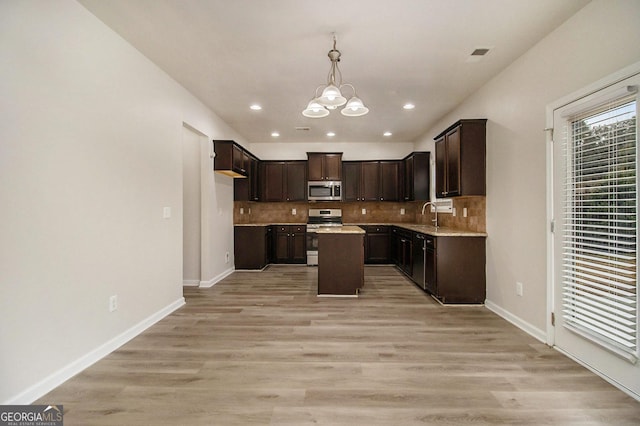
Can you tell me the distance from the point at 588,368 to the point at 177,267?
408 centimetres

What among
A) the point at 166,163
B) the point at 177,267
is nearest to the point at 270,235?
the point at 177,267

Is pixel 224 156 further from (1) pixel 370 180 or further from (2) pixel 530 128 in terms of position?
(2) pixel 530 128

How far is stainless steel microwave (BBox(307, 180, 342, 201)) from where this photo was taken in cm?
620

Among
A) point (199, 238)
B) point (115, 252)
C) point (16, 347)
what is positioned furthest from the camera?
point (199, 238)

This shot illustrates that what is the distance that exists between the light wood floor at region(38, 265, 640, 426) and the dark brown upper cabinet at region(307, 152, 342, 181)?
353cm

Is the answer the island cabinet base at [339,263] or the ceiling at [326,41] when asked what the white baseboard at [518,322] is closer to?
the island cabinet base at [339,263]

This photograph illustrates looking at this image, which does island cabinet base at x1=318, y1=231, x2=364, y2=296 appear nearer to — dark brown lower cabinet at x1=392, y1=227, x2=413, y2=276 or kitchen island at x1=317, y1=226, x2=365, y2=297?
kitchen island at x1=317, y1=226, x2=365, y2=297

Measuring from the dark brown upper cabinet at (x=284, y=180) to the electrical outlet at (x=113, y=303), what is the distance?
13.6 ft

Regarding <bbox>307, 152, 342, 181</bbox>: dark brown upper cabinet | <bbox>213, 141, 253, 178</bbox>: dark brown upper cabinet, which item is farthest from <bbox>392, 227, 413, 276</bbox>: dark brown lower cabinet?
<bbox>213, 141, 253, 178</bbox>: dark brown upper cabinet

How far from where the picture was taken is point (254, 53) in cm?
280

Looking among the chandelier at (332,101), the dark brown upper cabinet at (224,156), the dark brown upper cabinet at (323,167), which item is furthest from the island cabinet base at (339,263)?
the dark brown upper cabinet at (323,167)

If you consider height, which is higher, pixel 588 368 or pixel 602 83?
pixel 602 83

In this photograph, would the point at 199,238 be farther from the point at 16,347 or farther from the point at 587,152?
the point at 587,152

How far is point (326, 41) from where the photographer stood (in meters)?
2.58
